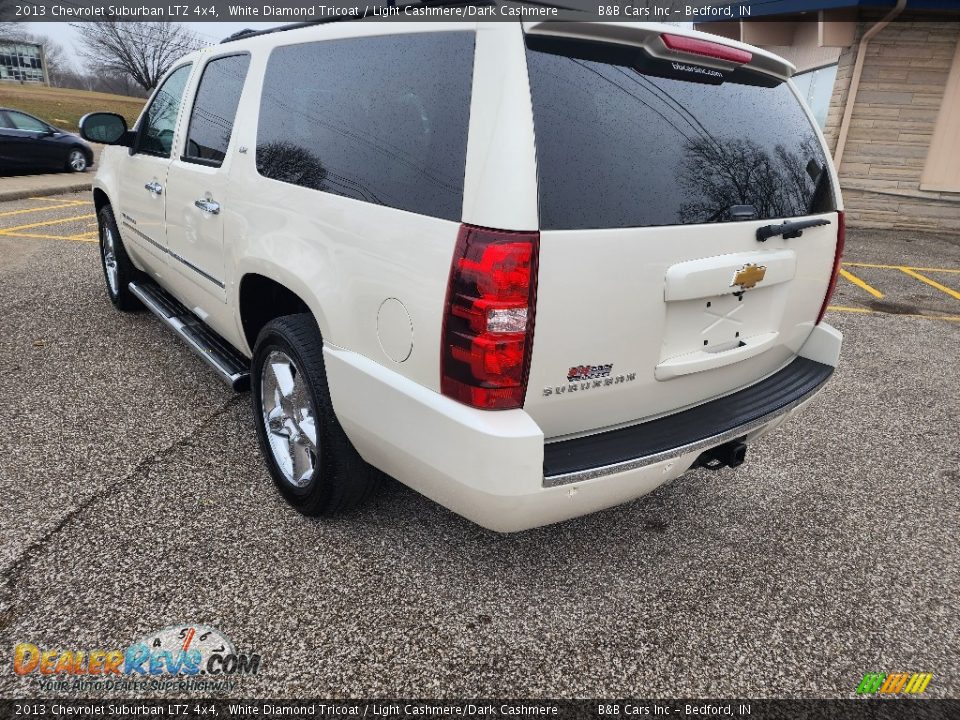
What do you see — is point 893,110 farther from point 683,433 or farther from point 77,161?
point 77,161

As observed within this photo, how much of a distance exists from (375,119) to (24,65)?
120 m

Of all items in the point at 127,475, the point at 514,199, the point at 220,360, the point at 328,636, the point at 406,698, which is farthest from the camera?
the point at 220,360

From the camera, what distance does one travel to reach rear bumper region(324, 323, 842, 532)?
1.89m

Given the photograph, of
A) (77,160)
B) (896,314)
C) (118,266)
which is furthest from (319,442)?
(77,160)

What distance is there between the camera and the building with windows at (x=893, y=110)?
1188 centimetres

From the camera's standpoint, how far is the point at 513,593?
8.08 feet

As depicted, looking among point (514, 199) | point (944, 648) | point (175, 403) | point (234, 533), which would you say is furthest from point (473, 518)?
point (175, 403)

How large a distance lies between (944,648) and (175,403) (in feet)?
12.6

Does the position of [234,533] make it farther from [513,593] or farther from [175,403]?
[175,403]

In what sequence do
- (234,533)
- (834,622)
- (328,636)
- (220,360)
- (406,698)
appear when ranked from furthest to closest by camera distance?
1. (220,360)
2. (234,533)
3. (834,622)
4. (328,636)
5. (406,698)

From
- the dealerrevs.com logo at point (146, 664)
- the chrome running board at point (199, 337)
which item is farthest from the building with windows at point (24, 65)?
the dealerrevs.com logo at point (146, 664)


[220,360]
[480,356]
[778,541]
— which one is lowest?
[778,541]

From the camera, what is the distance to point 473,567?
8.46 ft

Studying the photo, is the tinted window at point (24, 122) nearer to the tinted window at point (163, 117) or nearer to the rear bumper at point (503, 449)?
the tinted window at point (163, 117)
